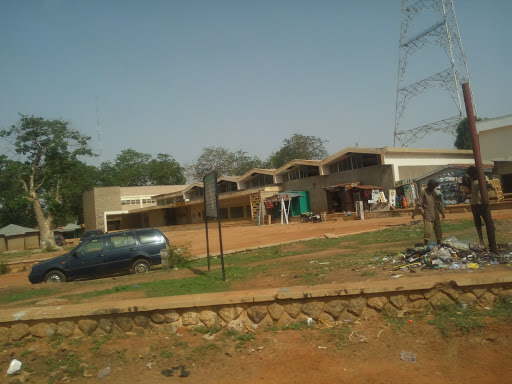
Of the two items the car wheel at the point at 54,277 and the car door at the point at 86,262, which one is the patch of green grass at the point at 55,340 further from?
the car wheel at the point at 54,277

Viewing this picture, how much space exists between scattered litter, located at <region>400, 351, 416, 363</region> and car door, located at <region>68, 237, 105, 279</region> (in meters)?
9.47

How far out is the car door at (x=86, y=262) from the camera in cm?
1138

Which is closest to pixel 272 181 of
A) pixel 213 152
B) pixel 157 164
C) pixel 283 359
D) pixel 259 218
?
pixel 259 218

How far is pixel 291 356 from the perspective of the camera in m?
4.41

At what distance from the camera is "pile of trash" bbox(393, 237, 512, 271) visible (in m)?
6.34

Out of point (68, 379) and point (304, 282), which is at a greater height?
point (304, 282)

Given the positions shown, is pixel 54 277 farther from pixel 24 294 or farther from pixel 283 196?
pixel 283 196

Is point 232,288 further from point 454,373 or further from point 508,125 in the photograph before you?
point 508,125

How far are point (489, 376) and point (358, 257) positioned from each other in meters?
5.07

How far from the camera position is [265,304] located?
510 cm

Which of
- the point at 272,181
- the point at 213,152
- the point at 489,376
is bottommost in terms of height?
the point at 489,376

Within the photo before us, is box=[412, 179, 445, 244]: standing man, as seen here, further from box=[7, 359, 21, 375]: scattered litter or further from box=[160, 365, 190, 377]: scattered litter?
box=[7, 359, 21, 375]: scattered litter

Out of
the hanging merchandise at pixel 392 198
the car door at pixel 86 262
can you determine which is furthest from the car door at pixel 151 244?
the hanging merchandise at pixel 392 198

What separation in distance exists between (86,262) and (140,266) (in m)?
1.53
